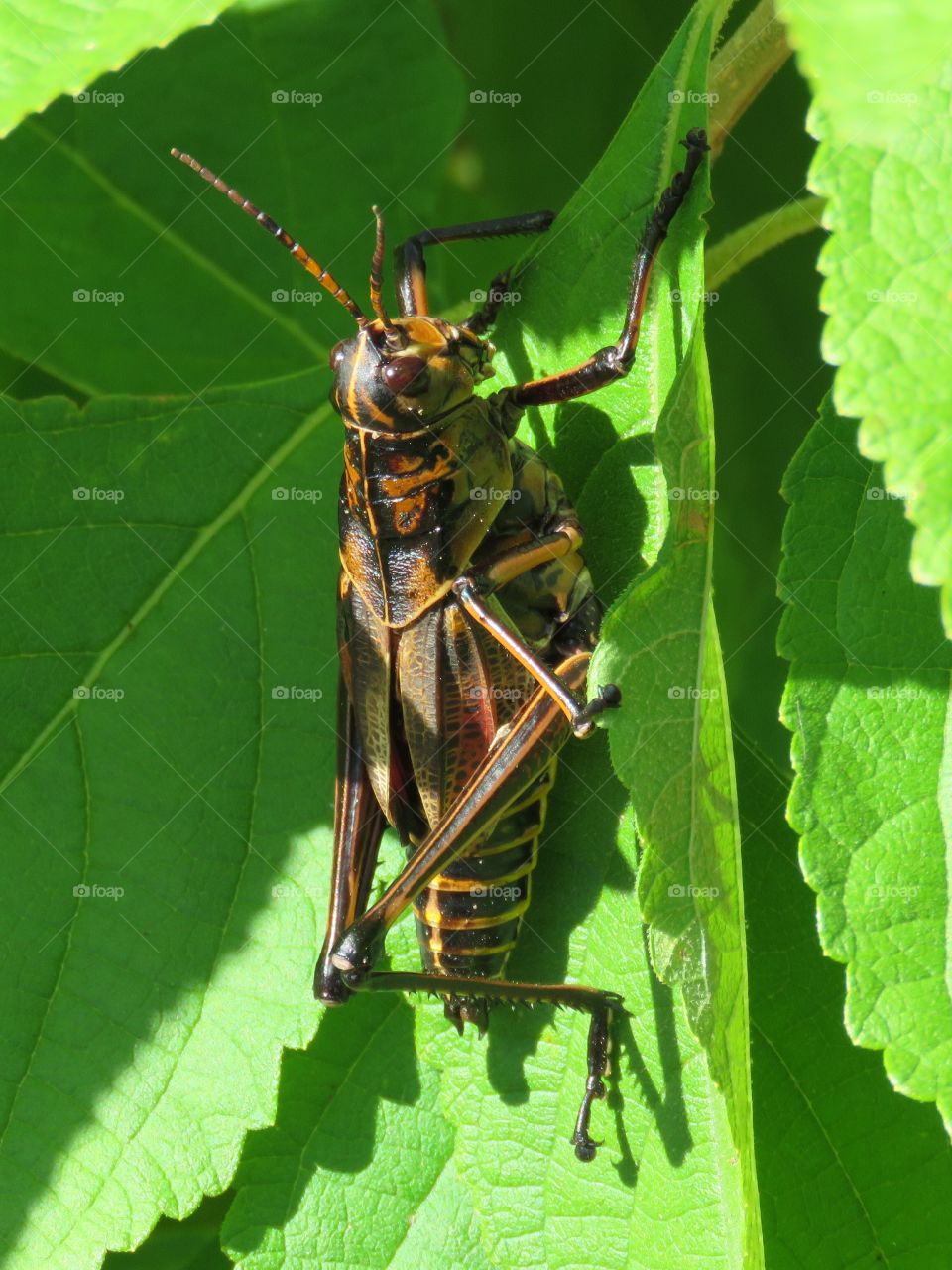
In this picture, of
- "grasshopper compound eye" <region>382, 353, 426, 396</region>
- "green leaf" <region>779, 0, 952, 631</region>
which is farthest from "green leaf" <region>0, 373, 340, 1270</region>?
"green leaf" <region>779, 0, 952, 631</region>

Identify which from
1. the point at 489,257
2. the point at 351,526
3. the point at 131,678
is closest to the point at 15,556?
the point at 131,678

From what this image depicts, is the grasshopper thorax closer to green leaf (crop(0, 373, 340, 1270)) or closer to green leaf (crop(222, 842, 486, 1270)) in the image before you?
green leaf (crop(0, 373, 340, 1270))

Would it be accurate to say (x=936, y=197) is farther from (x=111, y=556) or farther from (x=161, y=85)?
(x=161, y=85)

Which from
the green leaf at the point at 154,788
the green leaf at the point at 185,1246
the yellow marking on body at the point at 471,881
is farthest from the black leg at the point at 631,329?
the green leaf at the point at 185,1246

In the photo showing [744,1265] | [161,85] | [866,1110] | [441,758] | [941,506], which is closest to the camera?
[941,506]

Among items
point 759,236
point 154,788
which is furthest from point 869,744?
point 154,788

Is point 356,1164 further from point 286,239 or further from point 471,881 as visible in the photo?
point 286,239

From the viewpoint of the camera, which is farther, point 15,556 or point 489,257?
point 489,257
